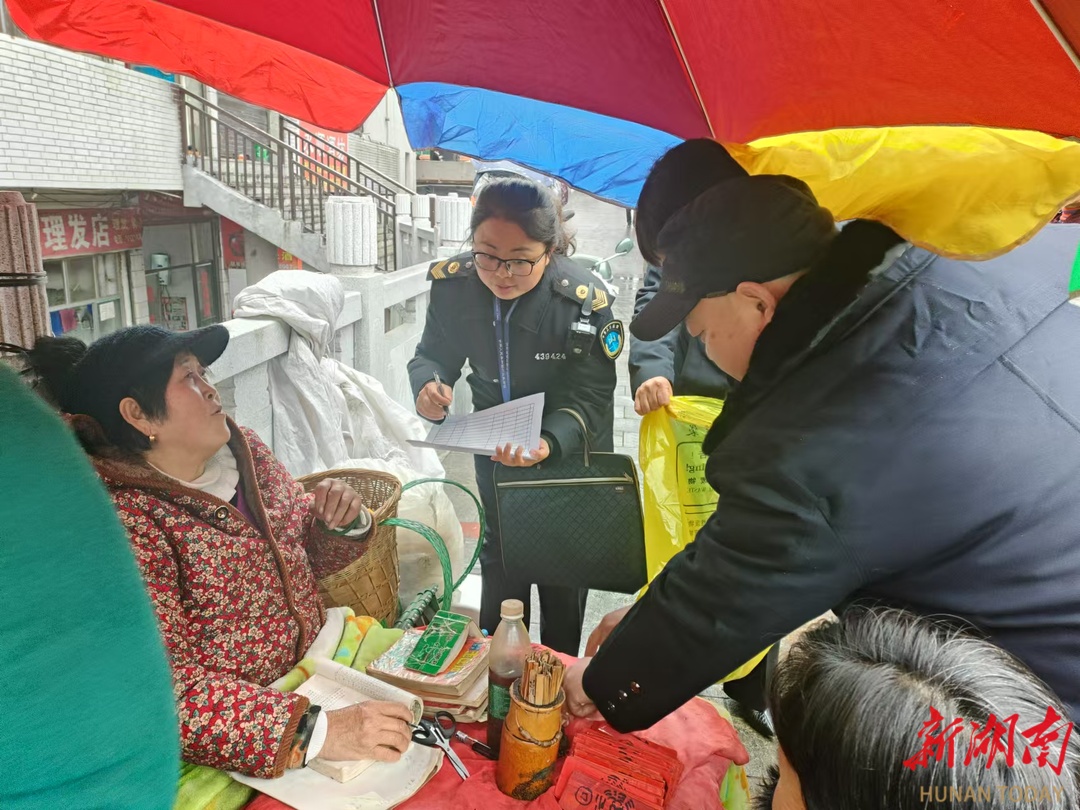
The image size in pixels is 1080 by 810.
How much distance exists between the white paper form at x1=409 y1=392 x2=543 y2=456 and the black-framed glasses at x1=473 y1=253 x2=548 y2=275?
1.40 feet

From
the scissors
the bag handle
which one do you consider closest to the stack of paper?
the scissors

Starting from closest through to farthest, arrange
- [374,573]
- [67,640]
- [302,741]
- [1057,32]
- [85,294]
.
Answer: [67,640]
[1057,32]
[302,741]
[374,573]
[85,294]

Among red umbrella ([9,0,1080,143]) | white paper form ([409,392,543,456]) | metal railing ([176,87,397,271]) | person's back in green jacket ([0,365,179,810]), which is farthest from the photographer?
metal railing ([176,87,397,271])

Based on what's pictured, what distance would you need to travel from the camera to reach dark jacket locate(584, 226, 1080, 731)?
98 cm

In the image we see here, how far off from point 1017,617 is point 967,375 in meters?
0.36

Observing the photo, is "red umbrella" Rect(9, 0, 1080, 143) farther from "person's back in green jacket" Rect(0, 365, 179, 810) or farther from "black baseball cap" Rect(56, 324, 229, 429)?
"person's back in green jacket" Rect(0, 365, 179, 810)

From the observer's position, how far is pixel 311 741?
1.37 m

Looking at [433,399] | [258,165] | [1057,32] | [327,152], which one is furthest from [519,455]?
[327,152]

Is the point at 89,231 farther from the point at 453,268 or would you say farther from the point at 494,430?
the point at 494,430

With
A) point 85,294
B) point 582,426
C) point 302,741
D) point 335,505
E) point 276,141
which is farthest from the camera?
point 276,141

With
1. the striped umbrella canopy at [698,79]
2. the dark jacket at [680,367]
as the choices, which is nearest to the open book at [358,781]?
the dark jacket at [680,367]

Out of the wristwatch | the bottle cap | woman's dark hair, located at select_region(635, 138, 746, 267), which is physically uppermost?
woman's dark hair, located at select_region(635, 138, 746, 267)

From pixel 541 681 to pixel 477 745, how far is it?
0.32m

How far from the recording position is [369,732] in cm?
138
